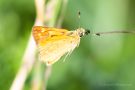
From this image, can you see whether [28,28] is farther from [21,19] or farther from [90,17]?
[90,17]

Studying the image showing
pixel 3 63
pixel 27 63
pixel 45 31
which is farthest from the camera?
pixel 3 63

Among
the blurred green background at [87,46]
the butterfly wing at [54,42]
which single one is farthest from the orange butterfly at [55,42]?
the blurred green background at [87,46]

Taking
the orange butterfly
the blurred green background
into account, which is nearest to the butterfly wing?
the orange butterfly

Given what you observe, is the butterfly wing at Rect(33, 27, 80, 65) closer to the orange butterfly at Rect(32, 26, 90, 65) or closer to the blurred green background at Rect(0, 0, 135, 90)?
the orange butterfly at Rect(32, 26, 90, 65)

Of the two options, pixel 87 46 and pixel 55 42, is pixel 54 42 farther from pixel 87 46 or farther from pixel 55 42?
pixel 87 46

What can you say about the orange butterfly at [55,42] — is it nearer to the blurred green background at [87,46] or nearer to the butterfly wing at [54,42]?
the butterfly wing at [54,42]

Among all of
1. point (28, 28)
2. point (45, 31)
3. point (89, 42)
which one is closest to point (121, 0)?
point (89, 42)

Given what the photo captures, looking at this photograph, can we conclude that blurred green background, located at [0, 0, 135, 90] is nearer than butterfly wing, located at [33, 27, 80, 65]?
No

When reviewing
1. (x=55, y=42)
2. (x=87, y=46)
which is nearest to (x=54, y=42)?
(x=55, y=42)
